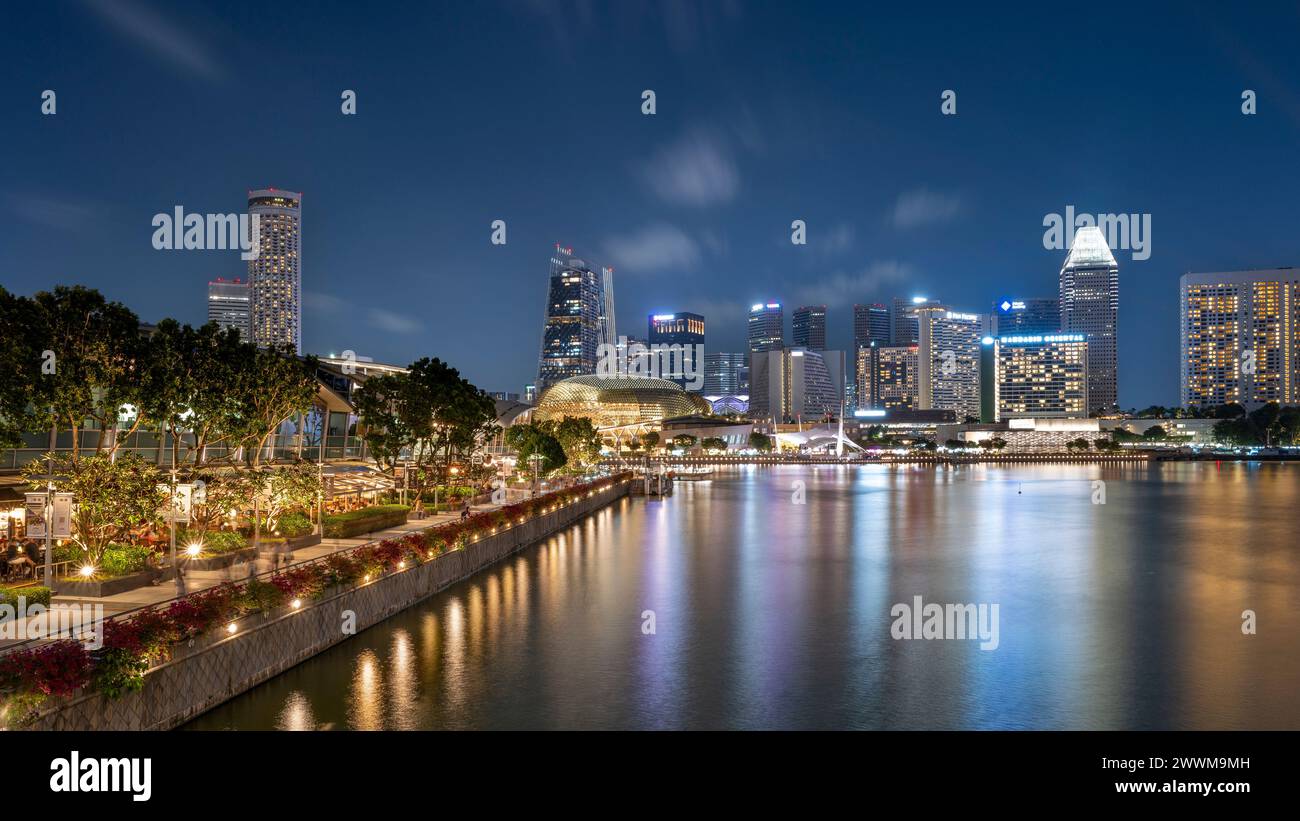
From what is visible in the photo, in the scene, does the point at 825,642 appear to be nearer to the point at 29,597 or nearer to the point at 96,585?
the point at 96,585

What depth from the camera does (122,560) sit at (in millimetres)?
23812

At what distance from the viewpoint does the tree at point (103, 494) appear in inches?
915

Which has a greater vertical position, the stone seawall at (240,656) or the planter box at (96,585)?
the planter box at (96,585)

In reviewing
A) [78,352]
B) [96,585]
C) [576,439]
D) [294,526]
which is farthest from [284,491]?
[576,439]

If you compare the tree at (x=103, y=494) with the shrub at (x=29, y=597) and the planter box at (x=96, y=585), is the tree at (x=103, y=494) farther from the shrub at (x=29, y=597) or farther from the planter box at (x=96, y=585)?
the shrub at (x=29, y=597)

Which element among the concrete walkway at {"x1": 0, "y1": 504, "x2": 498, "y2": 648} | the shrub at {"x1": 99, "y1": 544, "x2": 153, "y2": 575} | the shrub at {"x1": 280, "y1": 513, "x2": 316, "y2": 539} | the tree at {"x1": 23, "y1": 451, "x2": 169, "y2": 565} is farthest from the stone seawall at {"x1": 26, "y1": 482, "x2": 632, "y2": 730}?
the tree at {"x1": 23, "y1": 451, "x2": 169, "y2": 565}

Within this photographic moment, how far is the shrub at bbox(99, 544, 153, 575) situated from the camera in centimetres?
2347

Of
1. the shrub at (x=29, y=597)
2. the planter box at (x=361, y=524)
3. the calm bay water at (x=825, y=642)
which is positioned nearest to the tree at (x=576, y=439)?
the calm bay water at (x=825, y=642)

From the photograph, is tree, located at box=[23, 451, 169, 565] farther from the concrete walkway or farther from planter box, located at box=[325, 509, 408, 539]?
planter box, located at box=[325, 509, 408, 539]

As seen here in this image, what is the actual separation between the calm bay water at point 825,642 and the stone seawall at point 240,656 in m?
0.52

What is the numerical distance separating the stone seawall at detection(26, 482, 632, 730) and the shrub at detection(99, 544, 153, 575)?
14.9 ft

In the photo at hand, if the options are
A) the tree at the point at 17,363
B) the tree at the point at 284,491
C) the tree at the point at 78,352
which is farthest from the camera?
the tree at the point at 284,491
